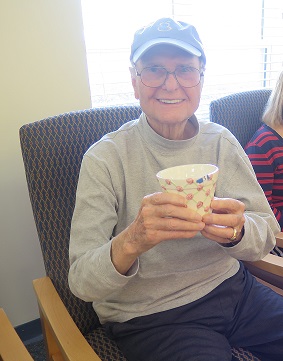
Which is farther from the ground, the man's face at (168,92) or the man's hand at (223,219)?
the man's face at (168,92)

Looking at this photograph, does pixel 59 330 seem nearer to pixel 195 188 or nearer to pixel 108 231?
pixel 108 231

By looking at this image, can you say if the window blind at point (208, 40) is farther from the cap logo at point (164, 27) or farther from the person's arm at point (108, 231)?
the person's arm at point (108, 231)

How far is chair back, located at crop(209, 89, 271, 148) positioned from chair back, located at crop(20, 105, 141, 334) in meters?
0.63

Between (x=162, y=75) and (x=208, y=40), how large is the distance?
127cm

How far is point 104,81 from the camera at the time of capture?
164cm

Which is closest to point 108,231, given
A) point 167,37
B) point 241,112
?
point 167,37

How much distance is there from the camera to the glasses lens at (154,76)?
0.88 m

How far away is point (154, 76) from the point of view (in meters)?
0.88

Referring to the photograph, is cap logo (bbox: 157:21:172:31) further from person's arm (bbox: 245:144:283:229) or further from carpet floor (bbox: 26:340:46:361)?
carpet floor (bbox: 26:340:46:361)

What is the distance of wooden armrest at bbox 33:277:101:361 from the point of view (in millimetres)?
760

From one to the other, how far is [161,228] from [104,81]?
3.85 feet

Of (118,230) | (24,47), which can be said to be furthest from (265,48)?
(118,230)

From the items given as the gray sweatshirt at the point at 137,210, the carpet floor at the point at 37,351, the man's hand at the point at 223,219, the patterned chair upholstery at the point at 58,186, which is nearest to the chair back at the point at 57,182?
the patterned chair upholstery at the point at 58,186

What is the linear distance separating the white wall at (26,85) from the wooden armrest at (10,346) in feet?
1.91
